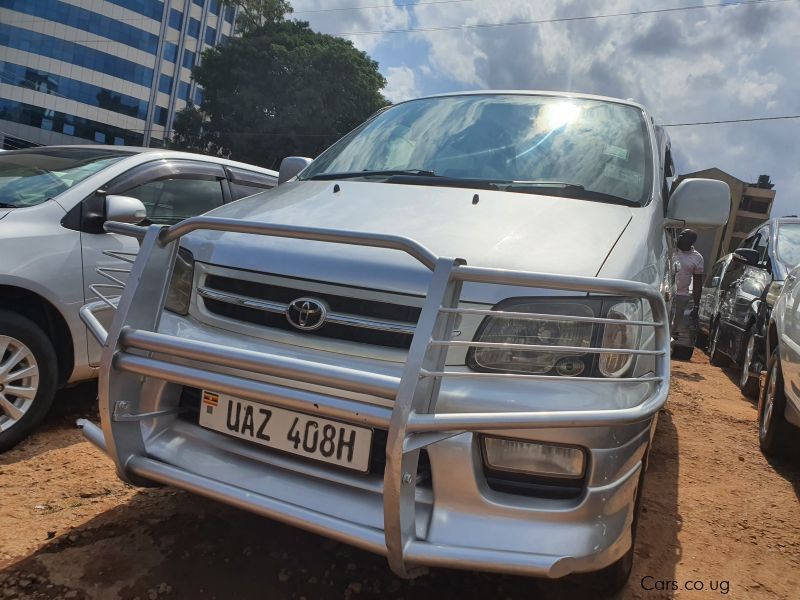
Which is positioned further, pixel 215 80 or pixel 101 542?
pixel 215 80

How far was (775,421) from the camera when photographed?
3.91m

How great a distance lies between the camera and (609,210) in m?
2.51

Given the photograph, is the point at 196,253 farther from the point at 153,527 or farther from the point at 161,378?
the point at 153,527

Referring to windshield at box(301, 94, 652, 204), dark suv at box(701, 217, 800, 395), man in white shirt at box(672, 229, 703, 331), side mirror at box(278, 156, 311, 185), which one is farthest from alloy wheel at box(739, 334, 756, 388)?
side mirror at box(278, 156, 311, 185)

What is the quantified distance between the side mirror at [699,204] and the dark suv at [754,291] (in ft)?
8.48

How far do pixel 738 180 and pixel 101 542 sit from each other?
57111 mm

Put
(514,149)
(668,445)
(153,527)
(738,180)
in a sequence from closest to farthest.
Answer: (153,527) < (514,149) < (668,445) < (738,180)

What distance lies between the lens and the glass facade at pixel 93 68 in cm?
4478

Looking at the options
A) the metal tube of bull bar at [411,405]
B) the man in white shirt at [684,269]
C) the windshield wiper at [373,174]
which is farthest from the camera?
the man in white shirt at [684,269]

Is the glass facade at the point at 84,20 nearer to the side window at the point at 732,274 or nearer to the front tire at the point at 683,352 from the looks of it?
the front tire at the point at 683,352

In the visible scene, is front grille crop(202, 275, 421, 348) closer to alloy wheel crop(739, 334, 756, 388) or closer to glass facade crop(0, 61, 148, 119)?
alloy wheel crop(739, 334, 756, 388)

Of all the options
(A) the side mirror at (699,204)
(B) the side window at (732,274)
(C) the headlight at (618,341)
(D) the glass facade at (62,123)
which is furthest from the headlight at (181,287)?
(D) the glass facade at (62,123)

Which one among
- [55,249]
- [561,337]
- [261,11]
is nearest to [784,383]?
[561,337]

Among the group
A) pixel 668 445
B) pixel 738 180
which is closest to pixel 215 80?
pixel 668 445
